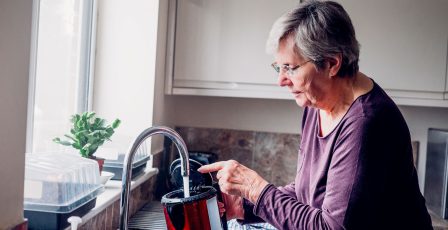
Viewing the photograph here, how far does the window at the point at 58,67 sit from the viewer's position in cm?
129

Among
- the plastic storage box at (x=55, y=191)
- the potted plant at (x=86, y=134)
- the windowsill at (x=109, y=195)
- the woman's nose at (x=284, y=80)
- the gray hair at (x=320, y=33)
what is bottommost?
the windowsill at (x=109, y=195)

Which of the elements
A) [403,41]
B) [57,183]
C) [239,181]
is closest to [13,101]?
[57,183]

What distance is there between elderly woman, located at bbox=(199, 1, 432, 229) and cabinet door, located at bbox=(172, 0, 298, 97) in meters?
0.74

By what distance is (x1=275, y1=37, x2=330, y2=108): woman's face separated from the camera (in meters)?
1.03

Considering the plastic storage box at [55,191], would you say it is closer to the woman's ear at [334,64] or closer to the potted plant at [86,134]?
the potted plant at [86,134]

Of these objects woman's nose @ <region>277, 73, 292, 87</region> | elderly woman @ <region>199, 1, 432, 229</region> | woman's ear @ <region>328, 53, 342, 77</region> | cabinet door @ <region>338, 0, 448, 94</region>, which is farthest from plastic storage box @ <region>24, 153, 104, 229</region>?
cabinet door @ <region>338, 0, 448, 94</region>

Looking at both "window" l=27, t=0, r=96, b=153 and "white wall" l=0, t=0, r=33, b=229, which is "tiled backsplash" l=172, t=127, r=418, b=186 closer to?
"window" l=27, t=0, r=96, b=153

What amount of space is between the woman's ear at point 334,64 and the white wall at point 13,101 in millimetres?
670

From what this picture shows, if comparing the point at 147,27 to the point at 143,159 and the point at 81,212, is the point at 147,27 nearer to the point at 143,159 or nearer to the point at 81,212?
the point at 143,159

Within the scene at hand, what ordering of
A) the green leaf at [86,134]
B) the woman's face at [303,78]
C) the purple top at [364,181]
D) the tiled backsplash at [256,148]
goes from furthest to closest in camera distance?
the tiled backsplash at [256,148], the green leaf at [86,134], the woman's face at [303,78], the purple top at [364,181]

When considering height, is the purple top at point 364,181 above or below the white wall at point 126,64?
below

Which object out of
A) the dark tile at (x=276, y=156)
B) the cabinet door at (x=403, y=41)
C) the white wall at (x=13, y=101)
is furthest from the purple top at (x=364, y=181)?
the dark tile at (x=276, y=156)

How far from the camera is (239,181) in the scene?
3.51 ft

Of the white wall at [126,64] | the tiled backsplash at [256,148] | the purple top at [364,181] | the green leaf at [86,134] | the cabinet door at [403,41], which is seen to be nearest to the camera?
the purple top at [364,181]
